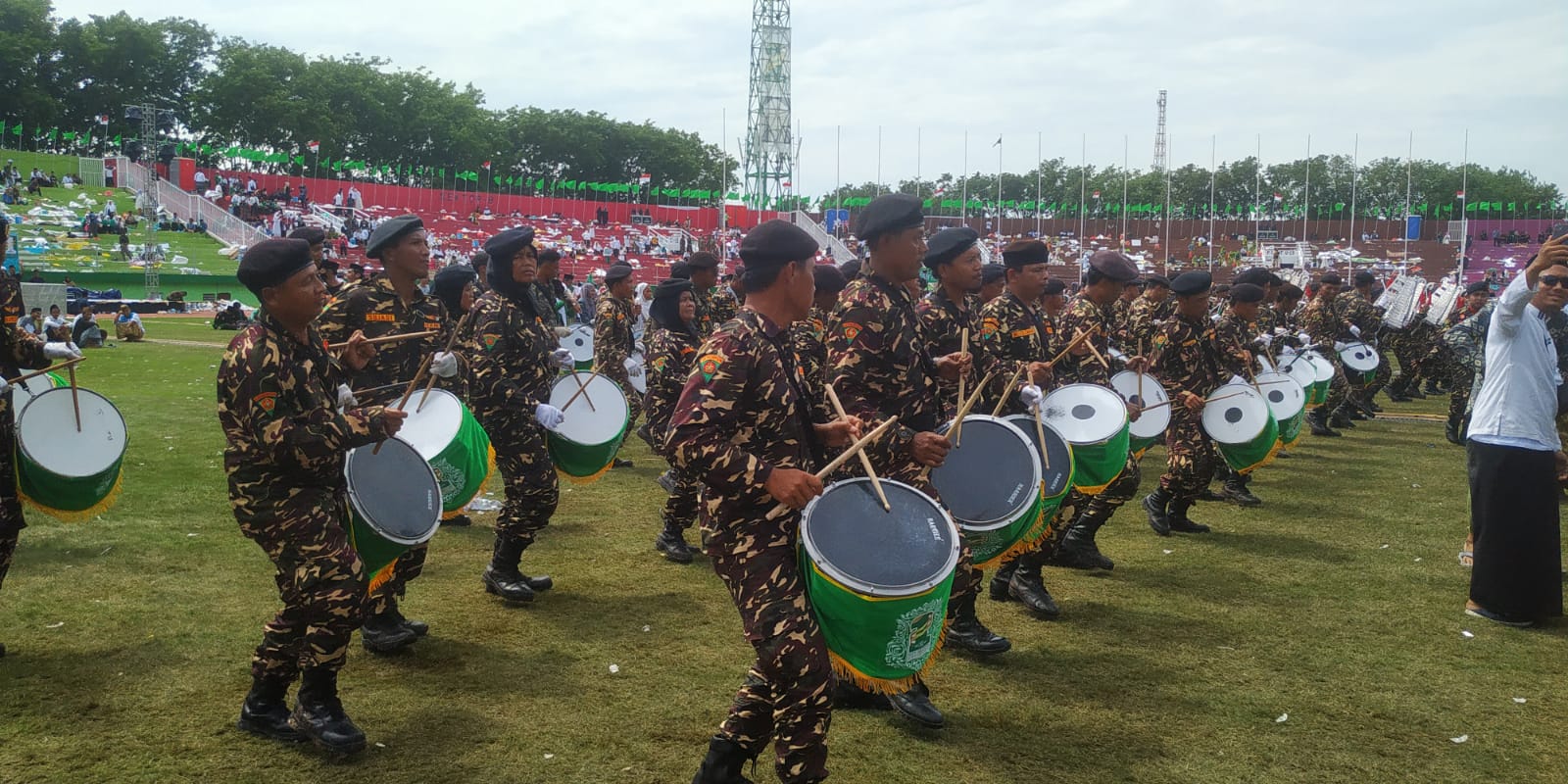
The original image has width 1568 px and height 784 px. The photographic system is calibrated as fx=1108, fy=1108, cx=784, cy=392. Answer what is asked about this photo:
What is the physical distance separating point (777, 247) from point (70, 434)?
13.8 ft

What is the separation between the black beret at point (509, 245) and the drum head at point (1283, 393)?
7.26 m

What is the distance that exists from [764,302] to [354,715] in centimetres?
268

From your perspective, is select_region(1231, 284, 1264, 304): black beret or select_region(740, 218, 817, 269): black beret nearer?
select_region(740, 218, 817, 269): black beret

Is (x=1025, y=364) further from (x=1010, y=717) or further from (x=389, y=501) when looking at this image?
(x=389, y=501)

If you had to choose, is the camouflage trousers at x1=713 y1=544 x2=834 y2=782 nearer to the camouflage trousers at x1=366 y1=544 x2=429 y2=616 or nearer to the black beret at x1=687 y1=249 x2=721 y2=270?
the camouflage trousers at x1=366 y1=544 x2=429 y2=616

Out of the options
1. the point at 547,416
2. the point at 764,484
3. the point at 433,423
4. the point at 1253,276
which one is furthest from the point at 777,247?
the point at 1253,276

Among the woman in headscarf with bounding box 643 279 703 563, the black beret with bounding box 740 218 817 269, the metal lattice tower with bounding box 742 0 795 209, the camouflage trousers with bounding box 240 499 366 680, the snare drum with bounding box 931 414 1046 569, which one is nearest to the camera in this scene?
the black beret with bounding box 740 218 817 269

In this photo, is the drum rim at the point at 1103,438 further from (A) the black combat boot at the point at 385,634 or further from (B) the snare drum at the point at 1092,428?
(A) the black combat boot at the point at 385,634

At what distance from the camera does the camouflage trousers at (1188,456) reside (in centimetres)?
881

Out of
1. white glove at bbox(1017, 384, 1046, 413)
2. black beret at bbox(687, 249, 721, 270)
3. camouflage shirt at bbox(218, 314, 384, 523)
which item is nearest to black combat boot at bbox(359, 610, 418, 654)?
camouflage shirt at bbox(218, 314, 384, 523)

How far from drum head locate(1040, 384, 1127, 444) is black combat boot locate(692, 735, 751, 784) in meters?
3.36

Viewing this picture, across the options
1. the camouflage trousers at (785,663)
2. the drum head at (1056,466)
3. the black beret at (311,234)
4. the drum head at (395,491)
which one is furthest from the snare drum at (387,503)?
the drum head at (1056,466)

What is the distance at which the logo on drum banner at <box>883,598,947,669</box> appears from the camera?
3627mm

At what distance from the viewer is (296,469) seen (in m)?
4.26
